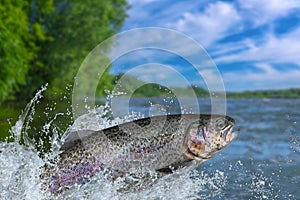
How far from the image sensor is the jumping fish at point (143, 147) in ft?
→ 18.3

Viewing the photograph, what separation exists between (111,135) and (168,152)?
70 centimetres

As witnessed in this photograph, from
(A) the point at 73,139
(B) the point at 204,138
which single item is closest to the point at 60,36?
(A) the point at 73,139

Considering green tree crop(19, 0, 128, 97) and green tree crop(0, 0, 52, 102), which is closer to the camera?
green tree crop(0, 0, 52, 102)

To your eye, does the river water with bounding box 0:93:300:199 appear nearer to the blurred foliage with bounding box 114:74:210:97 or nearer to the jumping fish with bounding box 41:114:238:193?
the jumping fish with bounding box 41:114:238:193

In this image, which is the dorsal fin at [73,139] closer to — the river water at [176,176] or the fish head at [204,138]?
the river water at [176,176]

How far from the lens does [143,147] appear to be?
19.0 feet

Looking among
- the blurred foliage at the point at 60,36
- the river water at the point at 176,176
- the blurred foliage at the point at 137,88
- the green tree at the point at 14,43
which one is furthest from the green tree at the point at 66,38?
the river water at the point at 176,176

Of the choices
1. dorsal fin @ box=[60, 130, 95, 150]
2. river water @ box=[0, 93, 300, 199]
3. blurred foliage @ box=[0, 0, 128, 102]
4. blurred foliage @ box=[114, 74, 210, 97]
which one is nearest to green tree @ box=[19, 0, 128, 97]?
blurred foliage @ box=[0, 0, 128, 102]

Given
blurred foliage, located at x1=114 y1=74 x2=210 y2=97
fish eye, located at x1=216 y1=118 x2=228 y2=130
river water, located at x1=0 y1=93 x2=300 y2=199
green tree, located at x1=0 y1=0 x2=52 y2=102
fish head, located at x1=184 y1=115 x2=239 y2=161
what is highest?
green tree, located at x1=0 y1=0 x2=52 y2=102

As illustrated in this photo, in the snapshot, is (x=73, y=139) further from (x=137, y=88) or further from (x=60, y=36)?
(x=60, y=36)

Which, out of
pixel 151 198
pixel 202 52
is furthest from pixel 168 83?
pixel 151 198

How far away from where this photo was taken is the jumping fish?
5.58 meters

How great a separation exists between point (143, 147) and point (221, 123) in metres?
0.97

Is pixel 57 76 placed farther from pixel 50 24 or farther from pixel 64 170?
pixel 64 170
